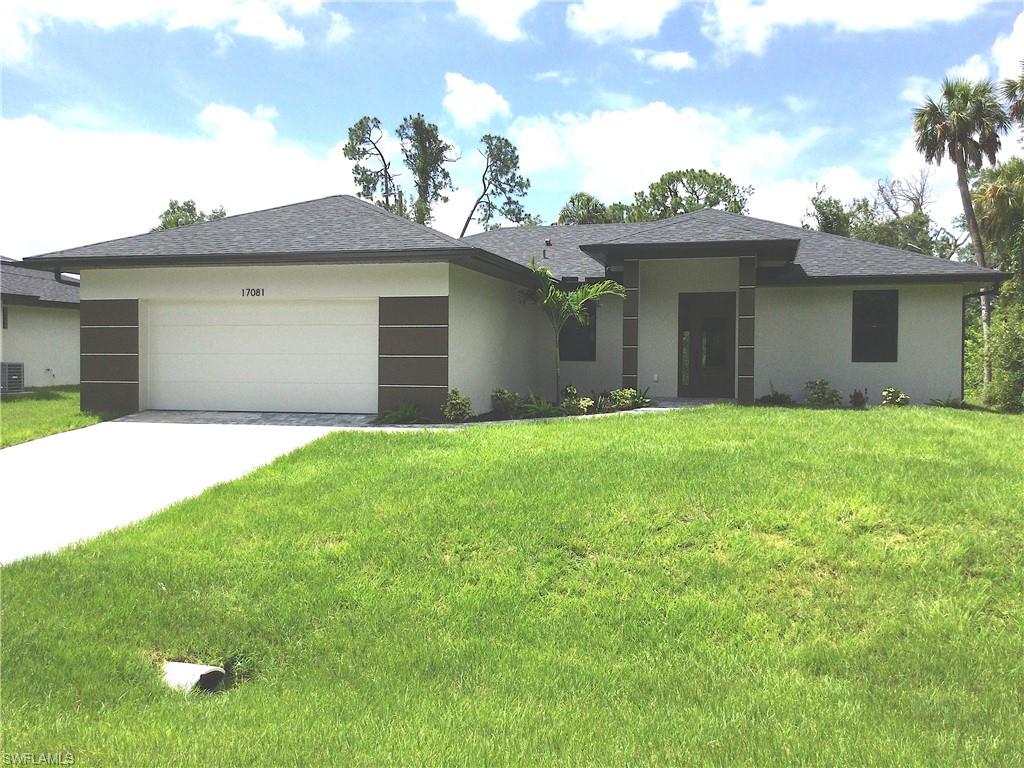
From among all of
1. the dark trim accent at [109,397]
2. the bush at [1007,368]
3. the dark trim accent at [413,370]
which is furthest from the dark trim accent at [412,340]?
the bush at [1007,368]

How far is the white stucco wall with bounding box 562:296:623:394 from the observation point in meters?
17.7

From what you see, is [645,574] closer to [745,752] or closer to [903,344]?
[745,752]

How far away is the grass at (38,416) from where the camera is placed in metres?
12.2

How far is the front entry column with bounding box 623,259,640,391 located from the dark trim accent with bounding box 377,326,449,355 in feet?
13.2

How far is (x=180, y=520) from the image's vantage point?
22.8 feet

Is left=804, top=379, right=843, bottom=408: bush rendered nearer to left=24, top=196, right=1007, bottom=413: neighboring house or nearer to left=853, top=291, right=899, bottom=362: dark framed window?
left=24, top=196, right=1007, bottom=413: neighboring house

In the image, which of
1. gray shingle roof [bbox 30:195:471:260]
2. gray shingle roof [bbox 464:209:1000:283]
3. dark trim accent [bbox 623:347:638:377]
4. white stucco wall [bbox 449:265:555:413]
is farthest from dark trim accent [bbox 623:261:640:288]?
gray shingle roof [bbox 30:195:471:260]

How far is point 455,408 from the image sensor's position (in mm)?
13500

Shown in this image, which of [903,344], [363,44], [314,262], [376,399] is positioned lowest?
[376,399]

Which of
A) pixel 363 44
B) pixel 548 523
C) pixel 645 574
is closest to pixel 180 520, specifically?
pixel 548 523

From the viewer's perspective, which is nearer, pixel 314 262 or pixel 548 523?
pixel 548 523

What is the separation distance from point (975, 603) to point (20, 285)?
2475 cm

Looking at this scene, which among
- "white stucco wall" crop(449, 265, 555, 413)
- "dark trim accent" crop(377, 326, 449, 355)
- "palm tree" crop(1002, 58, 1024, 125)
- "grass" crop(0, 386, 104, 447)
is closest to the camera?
"grass" crop(0, 386, 104, 447)

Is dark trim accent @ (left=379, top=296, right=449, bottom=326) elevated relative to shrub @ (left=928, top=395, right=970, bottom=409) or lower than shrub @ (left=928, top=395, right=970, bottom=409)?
elevated
